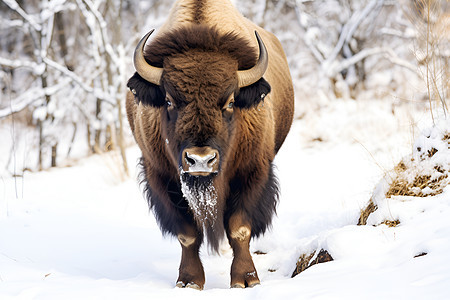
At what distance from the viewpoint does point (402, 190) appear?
4.05 meters

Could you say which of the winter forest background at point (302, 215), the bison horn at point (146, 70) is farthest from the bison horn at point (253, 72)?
the winter forest background at point (302, 215)

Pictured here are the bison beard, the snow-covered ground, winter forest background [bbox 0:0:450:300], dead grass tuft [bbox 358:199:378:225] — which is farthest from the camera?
dead grass tuft [bbox 358:199:378:225]

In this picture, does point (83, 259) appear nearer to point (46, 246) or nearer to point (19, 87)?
point (46, 246)

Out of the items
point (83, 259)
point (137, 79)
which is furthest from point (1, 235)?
point (137, 79)

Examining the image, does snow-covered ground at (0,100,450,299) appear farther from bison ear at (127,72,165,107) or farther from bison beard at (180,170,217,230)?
bison ear at (127,72,165,107)

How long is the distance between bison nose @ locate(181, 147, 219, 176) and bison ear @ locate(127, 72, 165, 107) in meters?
0.83

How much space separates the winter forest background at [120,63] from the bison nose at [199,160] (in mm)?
2187

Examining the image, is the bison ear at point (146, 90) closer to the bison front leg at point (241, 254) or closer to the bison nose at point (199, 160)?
the bison nose at point (199, 160)

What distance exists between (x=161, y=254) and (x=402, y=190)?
2.59 metres

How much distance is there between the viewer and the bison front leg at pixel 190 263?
4.05m

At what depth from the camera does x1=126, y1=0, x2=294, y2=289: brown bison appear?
365 cm

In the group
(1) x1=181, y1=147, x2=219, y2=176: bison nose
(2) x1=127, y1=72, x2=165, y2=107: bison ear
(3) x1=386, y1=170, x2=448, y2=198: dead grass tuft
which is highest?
(2) x1=127, y1=72, x2=165, y2=107: bison ear

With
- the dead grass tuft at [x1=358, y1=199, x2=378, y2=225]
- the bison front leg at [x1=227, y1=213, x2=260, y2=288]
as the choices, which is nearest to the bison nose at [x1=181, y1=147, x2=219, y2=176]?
the bison front leg at [x1=227, y1=213, x2=260, y2=288]

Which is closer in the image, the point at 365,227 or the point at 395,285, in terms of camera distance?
the point at 395,285
